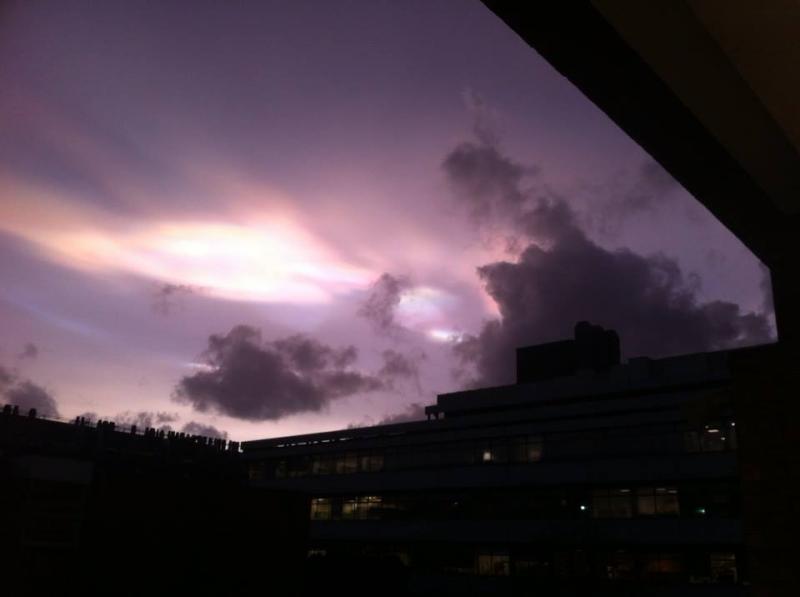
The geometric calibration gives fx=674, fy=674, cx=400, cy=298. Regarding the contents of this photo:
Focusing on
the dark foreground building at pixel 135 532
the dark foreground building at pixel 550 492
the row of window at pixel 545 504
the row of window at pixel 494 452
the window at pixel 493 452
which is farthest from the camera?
the window at pixel 493 452

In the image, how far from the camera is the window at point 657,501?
45406mm

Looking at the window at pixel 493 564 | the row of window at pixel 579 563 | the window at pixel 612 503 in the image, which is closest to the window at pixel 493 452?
the row of window at pixel 579 563

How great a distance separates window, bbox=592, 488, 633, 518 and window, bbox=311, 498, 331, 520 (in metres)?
27.0

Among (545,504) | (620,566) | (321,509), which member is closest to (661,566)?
(620,566)

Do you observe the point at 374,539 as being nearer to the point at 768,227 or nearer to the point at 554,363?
the point at 554,363

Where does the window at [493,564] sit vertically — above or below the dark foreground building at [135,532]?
below

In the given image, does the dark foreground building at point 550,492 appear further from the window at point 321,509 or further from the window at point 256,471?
the window at point 256,471

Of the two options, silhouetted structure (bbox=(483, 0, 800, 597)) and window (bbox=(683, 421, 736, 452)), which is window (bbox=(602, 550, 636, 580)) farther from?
silhouetted structure (bbox=(483, 0, 800, 597))

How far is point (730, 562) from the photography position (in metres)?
42.3

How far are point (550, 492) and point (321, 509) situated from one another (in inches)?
975

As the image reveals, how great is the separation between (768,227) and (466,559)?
5197cm

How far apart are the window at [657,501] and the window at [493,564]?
444 inches

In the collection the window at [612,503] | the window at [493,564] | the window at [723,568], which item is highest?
the window at [612,503]

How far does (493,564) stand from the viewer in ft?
173
